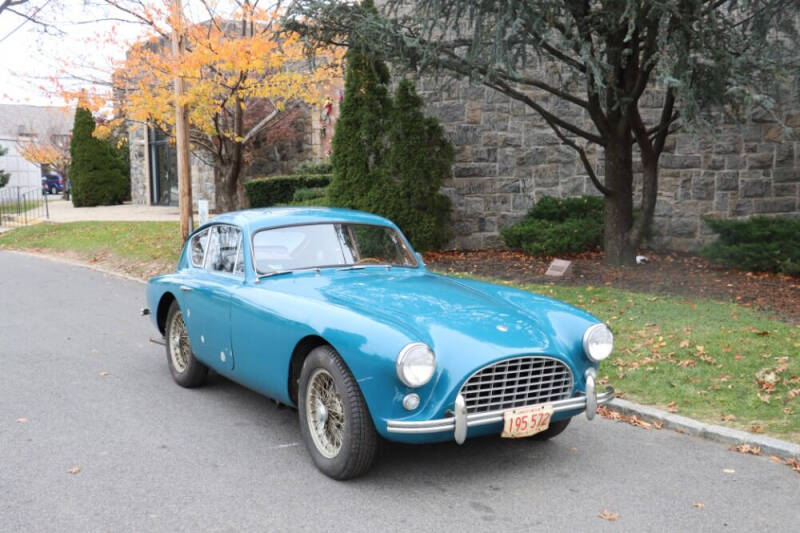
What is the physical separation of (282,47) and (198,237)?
320 inches

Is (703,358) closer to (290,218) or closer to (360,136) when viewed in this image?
(290,218)

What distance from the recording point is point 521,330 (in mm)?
4602

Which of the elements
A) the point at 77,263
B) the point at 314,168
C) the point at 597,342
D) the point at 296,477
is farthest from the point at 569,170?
the point at 314,168

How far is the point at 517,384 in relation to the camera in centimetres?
442

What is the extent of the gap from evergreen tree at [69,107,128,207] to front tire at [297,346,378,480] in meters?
29.4

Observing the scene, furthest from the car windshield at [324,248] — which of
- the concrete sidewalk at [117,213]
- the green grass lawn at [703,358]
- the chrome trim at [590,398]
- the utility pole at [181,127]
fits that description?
the concrete sidewalk at [117,213]

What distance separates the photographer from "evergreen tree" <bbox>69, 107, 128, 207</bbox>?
3130 cm

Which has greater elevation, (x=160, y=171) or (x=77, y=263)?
(x=160, y=171)

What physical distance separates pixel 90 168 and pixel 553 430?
30.0m

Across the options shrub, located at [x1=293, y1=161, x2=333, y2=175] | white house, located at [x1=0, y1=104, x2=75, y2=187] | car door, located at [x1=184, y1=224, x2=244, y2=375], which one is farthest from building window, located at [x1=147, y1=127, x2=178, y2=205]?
white house, located at [x1=0, y1=104, x2=75, y2=187]

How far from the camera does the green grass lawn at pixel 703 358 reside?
585cm

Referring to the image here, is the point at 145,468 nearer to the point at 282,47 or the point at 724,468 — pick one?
the point at 724,468

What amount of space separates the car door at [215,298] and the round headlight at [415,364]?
1.92 m

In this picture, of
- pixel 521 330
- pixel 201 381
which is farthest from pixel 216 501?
pixel 201 381
